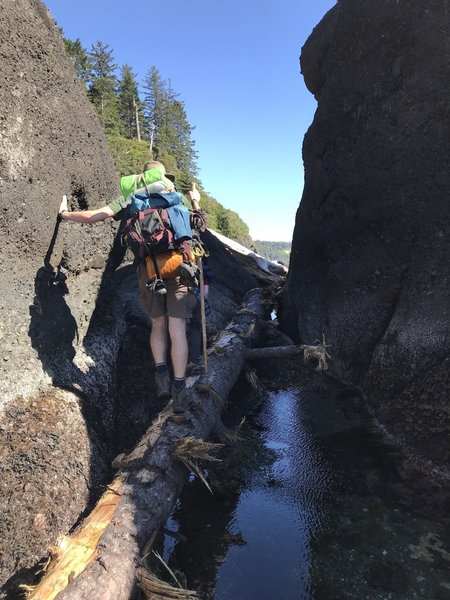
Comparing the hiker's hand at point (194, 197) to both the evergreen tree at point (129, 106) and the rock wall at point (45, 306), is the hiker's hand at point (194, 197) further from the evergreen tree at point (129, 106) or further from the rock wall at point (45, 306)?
the evergreen tree at point (129, 106)

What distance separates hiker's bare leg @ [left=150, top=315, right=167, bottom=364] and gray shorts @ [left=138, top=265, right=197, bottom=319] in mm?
93

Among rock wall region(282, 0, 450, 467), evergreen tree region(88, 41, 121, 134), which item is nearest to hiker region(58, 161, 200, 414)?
rock wall region(282, 0, 450, 467)

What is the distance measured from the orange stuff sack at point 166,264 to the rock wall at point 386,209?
3.17 metres

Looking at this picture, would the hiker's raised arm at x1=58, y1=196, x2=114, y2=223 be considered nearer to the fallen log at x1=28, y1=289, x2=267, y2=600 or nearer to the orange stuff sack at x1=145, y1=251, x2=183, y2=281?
the orange stuff sack at x1=145, y1=251, x2=183, y2=281

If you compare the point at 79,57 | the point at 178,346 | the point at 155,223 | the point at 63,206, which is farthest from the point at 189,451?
the point at 79,57

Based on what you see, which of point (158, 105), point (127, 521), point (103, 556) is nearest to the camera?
point (103, 556)

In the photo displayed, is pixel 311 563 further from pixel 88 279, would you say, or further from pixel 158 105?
pixel 158 105

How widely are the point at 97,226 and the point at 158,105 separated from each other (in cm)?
7380

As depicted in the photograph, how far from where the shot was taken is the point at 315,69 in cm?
862

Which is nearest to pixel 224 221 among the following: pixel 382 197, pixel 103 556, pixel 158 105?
pixel 158 105

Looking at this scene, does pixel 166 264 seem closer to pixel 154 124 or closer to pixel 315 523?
pixel 315 523

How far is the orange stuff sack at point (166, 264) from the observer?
4609 millimetres

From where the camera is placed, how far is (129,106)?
6994 cm

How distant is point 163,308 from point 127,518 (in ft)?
7.83
